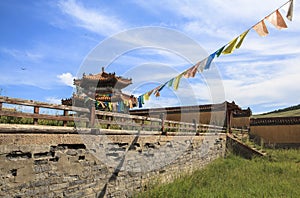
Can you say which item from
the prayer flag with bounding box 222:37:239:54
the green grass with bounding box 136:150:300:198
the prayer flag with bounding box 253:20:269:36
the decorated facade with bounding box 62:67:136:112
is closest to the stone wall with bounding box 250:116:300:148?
the green grass with bounding box 136:150:300:198

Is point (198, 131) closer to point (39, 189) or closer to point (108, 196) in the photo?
point (108, 196)

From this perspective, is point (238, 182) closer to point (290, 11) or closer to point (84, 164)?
point (84, 164)

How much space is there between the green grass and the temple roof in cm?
682

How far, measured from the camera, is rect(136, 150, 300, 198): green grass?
8242 millimetres

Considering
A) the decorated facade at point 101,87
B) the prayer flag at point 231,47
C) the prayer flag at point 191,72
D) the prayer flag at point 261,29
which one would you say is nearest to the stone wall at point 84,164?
the prayer flag at point 191,72

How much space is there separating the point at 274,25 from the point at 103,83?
11.8 metres

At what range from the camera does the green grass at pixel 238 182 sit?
27.0 feet

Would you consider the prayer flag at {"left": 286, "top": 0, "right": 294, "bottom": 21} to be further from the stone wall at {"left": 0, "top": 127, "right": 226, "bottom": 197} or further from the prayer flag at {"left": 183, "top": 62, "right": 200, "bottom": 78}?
the stone wall at {"left": 0, "top": 127, "right": 226, "bottom": 197}

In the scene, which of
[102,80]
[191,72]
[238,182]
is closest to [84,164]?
[191,72]

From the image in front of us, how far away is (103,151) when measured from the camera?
724cm

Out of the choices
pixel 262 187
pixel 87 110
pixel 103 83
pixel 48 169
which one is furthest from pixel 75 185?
pixel 103 83

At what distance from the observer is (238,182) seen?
9836 millimetres

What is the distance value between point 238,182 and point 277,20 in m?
6.10

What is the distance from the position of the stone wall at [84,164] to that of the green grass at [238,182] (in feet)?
2.14
